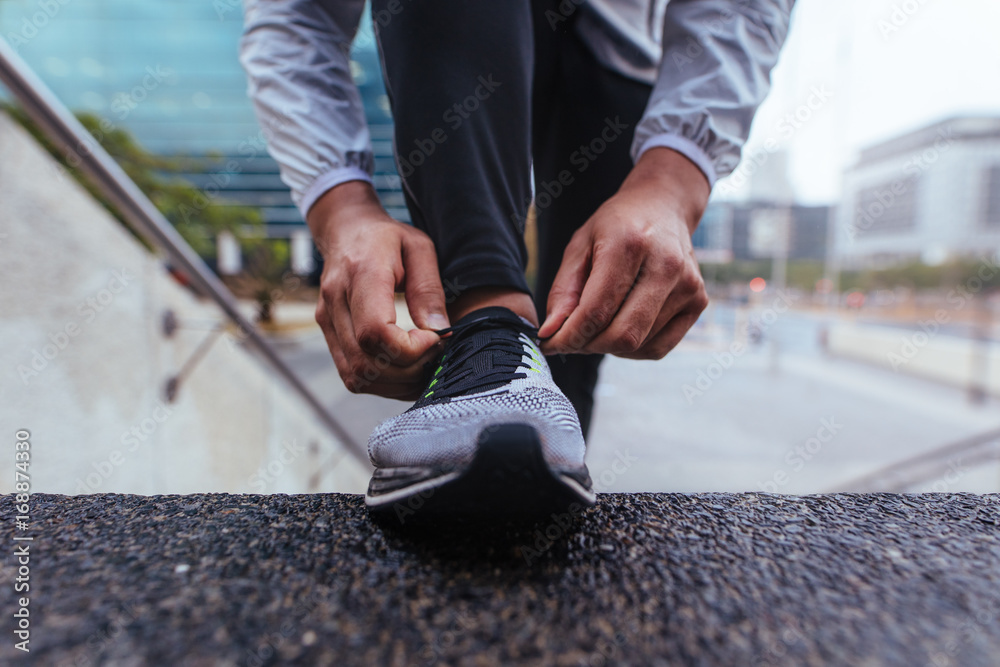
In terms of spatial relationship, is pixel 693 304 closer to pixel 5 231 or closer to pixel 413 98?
pixel 413 98

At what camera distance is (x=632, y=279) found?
0.59 m

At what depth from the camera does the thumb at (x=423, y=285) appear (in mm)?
634

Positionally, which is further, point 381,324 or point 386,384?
point 386,384

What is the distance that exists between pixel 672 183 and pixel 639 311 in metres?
0.21

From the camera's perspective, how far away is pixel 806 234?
9.88 meters

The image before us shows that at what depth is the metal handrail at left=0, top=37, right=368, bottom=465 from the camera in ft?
3.27

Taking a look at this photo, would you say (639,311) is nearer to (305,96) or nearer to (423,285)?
(423,285)

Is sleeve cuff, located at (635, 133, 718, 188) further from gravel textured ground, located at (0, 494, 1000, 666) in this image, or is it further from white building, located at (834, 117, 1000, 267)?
white building, located at (834, 117, 1000, 267)

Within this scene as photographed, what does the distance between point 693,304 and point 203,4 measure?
19.4 metres

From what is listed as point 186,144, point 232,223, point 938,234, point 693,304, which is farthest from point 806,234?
point 186,144

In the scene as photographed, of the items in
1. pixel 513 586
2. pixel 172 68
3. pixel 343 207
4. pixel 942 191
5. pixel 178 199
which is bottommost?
pixel 513 586

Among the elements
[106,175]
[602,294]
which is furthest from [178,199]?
[602,294]

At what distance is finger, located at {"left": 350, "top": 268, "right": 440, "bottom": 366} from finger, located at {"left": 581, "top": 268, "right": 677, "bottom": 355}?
0.21m

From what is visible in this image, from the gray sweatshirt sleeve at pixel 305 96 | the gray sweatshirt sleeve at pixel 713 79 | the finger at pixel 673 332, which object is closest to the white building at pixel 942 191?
the gray sweatshirt sleeve at pixel 713 79
